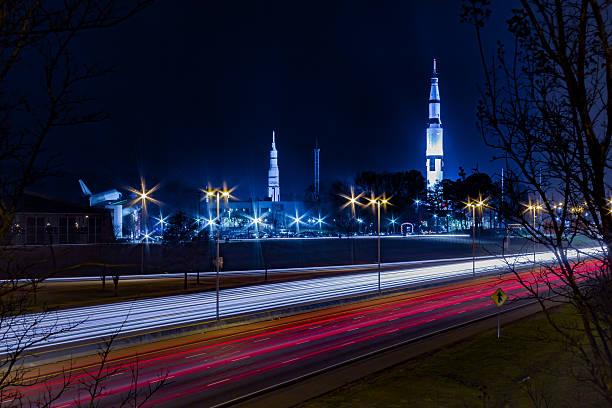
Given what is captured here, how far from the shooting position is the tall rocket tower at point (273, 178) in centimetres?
17838

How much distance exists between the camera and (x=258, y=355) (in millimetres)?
19453

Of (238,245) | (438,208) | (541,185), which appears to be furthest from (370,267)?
(438,208)

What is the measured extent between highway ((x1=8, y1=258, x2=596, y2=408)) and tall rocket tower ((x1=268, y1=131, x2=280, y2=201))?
14675 centimetres

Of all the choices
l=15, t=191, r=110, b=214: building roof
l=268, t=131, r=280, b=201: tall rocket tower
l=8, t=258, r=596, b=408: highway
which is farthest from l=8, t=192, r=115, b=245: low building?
l=268, t=131, r=280, b=201: tall rocket tower

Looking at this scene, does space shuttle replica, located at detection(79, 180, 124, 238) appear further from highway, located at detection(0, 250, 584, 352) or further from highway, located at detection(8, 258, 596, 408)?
highway, located at detection(8, 258, 596, 408)

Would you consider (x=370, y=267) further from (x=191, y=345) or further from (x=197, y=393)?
(x=197, y=393)

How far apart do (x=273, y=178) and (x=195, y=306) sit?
151173 millimetres

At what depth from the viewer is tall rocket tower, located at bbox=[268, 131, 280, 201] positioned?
178m

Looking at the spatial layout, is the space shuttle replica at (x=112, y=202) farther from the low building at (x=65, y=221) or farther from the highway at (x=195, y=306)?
the highway at (x=195, y=306)

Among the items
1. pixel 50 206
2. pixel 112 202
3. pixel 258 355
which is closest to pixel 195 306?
pixel 258 355

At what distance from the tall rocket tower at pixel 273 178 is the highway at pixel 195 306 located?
12993 cm

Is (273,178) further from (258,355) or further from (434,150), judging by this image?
(258,355)

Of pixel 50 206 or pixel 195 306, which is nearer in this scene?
pixel 195 306

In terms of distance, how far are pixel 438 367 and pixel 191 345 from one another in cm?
956
